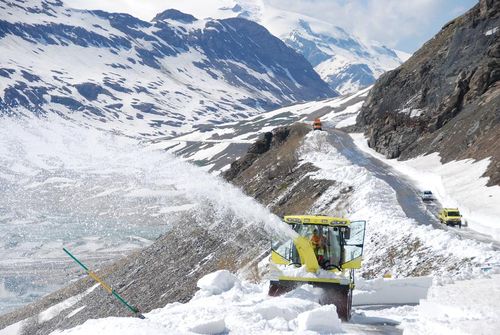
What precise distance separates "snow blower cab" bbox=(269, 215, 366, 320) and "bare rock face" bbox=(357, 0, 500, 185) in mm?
42252

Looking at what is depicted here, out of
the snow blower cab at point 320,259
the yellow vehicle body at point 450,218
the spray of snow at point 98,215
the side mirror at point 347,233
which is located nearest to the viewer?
the snow blower cab at point 320,259

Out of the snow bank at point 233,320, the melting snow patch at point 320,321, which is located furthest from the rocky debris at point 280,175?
the melting snow patch at point 320,321

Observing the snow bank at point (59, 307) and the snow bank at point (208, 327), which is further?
the snow bank at point (59, 307)

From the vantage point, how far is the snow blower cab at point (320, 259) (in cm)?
1838

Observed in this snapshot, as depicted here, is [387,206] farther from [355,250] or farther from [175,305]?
[175,305]

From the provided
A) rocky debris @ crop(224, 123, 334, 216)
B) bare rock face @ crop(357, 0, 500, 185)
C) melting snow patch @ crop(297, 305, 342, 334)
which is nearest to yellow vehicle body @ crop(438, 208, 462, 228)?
rocky debris @ crop(224, 123, 334, 216)

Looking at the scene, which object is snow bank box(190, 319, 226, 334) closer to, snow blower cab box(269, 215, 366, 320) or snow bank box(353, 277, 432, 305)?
snow blower cab box(269, 215, 366, 320)

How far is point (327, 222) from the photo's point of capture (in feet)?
63.5

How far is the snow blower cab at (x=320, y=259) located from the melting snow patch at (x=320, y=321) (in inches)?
164

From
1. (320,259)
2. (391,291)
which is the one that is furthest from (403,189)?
(320,259)

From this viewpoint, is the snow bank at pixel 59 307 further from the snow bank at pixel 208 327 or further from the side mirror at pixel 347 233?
the snow bank at pixel 208 327

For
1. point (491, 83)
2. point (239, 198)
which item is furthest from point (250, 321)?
point (491, 83)

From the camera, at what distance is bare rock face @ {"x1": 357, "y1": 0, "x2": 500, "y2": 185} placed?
221 ft

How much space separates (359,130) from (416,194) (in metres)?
51.7
